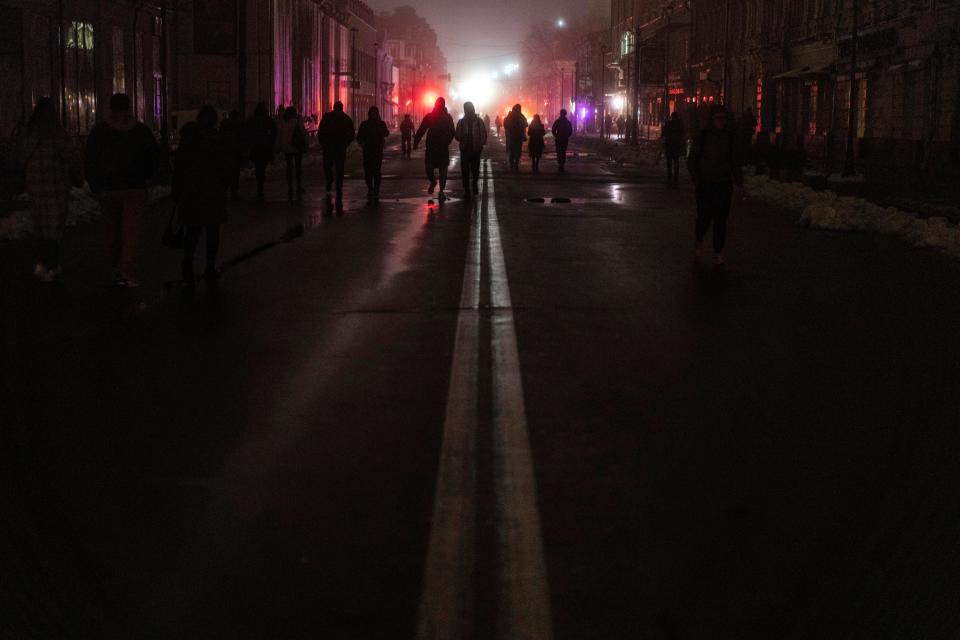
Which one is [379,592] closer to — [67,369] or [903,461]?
[903,461]

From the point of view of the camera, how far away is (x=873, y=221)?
20.9 meters

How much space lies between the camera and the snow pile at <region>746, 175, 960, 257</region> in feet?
58.9

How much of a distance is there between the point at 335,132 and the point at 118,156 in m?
11.8

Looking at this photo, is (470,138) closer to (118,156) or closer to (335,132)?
(335,132)

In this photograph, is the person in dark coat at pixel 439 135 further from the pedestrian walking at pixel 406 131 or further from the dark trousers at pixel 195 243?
the pedestrian walking at pixel 406 131

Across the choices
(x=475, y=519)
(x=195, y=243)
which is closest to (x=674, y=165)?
(x=195, y=243)

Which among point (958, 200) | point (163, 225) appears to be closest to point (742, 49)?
point (958, 200)

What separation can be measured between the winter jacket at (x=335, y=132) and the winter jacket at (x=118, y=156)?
1146 centimetres

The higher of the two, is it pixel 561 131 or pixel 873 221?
pixel 561 131

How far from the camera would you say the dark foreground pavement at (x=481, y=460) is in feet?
14.7

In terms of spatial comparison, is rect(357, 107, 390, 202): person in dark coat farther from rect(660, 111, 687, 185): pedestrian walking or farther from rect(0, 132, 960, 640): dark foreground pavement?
rect(0, 132, 960, 640): dark foreground pavement

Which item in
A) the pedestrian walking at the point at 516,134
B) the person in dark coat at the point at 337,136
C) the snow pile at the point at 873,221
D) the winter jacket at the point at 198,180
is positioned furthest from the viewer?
the pedestrian walking at the point at 516,134

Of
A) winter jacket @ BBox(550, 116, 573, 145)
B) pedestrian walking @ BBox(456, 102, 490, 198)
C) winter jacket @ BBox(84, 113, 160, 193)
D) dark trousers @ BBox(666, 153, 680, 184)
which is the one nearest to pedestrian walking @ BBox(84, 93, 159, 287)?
winter jacket @ BBox(84, 113, 160, 193)

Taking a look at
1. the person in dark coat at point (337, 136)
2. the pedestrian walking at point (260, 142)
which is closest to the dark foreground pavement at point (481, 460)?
the person in dark coat at point (337, 136)
